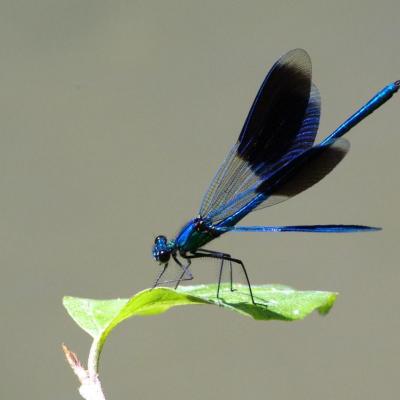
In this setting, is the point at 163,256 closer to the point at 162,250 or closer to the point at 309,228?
the point at 162,250

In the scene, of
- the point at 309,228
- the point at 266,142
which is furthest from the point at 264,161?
the point at 309,228

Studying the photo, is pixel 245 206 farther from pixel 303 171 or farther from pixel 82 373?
pixel 82 373

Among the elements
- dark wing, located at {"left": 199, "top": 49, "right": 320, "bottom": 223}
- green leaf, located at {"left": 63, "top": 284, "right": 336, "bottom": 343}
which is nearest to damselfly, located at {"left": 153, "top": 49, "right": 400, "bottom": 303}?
dark wing, located at {"left": 199, "top": 49, "right": 320, "bottom": 223}

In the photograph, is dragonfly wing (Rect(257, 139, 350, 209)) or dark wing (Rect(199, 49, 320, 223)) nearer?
dragonfly wing (Rect(257, 139, 350, 209))

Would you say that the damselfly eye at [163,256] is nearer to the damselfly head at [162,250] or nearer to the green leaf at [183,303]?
the damselfly head at [162,250]

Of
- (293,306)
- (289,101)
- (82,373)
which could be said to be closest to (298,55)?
(289,101)

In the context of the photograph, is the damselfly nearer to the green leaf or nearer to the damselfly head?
the damselfly head

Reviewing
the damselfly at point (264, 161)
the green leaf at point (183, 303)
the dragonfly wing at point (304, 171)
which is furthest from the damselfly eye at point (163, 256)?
the green leaf at point (183, 303)
